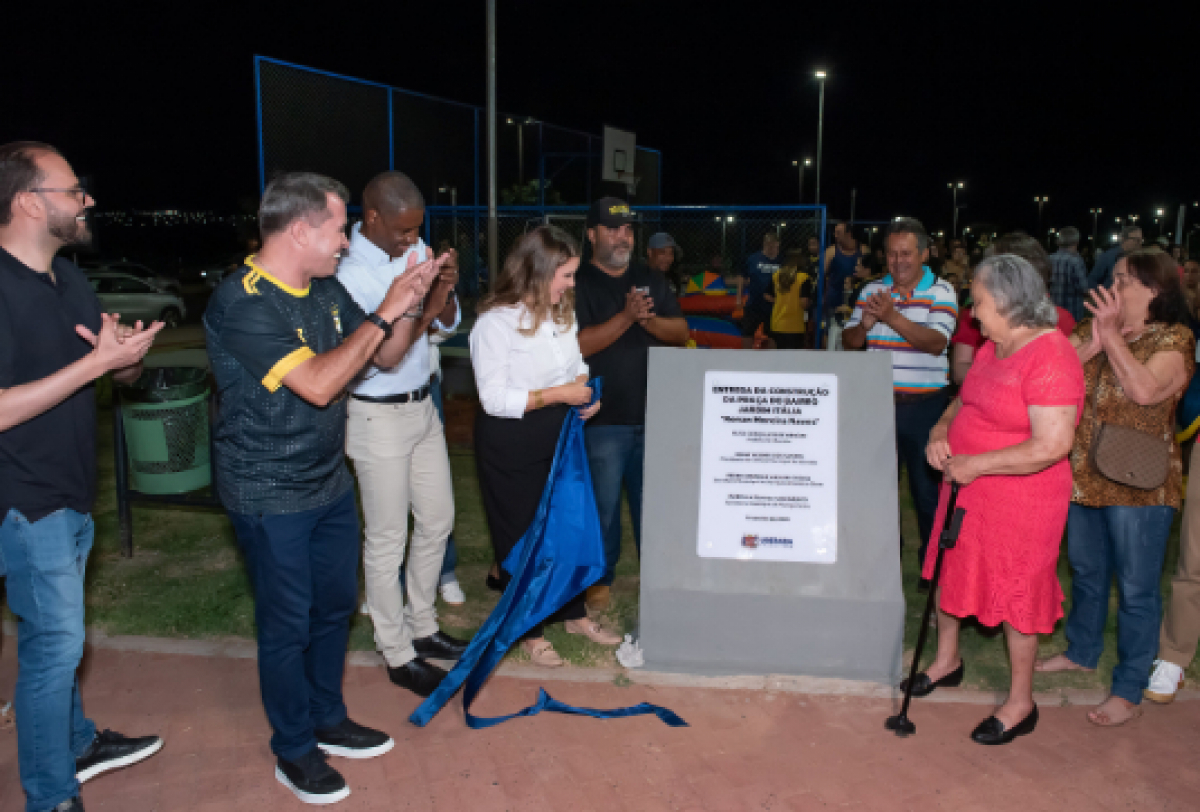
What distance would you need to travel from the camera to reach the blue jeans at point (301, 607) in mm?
2980

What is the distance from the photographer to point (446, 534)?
4.16 meters

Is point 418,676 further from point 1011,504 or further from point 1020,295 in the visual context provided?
point 1020,295

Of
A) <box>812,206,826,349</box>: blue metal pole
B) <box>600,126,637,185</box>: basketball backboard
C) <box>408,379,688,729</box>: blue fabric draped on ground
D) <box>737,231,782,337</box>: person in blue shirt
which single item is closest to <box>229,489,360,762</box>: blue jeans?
<box>408,379,688,729</box>: blue fabric draped on ground

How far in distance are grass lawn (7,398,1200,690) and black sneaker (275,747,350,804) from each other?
48.5 inches

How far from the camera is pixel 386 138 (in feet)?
41.0

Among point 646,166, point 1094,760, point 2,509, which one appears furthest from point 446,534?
point 646,166

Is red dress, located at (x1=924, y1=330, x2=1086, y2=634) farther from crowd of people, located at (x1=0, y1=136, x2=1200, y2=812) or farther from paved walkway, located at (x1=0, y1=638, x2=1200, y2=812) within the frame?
paved walkway, located at (x1=0, y1=638, x2=1200, y2=812)

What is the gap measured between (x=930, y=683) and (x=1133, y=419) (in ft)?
4.68

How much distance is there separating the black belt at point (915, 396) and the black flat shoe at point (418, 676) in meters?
2.82

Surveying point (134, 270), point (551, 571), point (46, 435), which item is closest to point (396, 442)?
point (551, 571)

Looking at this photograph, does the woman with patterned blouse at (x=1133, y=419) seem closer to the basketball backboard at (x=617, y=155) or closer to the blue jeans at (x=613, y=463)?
the blue jeans at (x=613, y=463)

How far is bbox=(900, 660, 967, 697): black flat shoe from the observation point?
391cm

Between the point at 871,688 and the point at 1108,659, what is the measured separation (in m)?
1.38

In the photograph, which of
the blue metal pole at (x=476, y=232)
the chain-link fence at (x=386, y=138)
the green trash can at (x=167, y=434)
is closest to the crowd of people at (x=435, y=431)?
the green trash can at (x=167, y=434)
